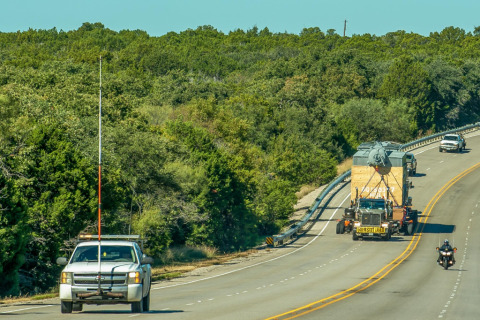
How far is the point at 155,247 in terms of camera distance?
43750 millimetres

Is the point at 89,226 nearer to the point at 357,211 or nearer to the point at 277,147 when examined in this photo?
the point at 357,211

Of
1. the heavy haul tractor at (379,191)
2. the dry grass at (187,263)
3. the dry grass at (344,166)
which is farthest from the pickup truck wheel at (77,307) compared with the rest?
the dry grass at (344,166)

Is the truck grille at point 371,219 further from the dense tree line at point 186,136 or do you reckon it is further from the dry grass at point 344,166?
the dry grass at point 344,166

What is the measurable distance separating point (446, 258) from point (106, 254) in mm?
24386

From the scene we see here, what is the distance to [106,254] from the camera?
2047 centimetres

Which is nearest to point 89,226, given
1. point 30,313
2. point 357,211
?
point 30,313

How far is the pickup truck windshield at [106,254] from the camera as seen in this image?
20.3 m

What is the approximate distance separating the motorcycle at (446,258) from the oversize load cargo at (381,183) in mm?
13419

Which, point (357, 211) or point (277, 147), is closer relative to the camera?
point (357, 211)

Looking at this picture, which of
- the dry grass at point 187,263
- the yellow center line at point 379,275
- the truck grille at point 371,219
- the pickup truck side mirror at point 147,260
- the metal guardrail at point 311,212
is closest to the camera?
the pickup truck side mirror at point 147,260

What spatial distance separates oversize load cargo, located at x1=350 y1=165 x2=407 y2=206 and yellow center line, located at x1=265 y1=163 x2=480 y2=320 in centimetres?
321

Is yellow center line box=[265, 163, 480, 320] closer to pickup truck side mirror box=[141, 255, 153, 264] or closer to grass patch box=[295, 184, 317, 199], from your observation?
pickup truck side mirror box=[141, 255, 153, 264]

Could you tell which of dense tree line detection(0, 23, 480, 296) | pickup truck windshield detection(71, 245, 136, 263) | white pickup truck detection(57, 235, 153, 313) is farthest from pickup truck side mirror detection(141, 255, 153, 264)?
dense tree line detection(0, 23, 480, 296)

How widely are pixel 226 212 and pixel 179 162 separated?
25.9 ft
